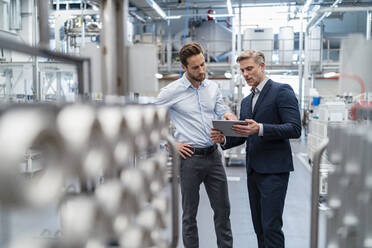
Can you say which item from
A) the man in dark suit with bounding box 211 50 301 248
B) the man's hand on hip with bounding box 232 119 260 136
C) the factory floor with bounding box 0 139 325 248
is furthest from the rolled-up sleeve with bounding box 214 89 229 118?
the factory floor with bounding box 0 139 325 248

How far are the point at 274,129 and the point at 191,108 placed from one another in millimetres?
545

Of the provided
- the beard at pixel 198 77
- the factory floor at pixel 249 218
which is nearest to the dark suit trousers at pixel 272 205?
the factory floor at pixel 249 218

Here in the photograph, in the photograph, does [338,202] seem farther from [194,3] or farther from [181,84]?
[194,3]

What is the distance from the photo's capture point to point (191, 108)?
6.55 ft

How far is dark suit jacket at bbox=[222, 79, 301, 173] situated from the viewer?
5.50 ft

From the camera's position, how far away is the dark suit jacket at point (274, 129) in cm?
168

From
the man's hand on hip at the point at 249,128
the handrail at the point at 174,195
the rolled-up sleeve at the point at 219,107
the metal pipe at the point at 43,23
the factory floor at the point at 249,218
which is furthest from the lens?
the factory floor at the point at 249,218

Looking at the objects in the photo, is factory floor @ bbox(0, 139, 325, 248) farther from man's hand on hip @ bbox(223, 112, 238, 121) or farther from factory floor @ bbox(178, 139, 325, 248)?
man's hand on hip @ bbox(223, 112, 238, 121)

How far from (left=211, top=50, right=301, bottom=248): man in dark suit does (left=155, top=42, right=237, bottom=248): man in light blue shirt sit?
0.23 m

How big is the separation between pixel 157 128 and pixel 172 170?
17cm

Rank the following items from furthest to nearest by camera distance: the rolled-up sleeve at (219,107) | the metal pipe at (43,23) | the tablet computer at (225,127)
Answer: the rolled-up sleeve at (219,107)
the tablet computer at (225,127)
the metal pipe at (43,23)

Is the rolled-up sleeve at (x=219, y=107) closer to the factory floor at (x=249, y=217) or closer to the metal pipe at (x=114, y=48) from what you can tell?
the factory floor at (x=249, y=217)

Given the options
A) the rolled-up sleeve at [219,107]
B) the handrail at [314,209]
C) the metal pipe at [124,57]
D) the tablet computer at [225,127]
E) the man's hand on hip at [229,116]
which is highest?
the metal pipe at [124,57]

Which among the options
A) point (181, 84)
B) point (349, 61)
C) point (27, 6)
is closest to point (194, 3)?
point (27, 6)
